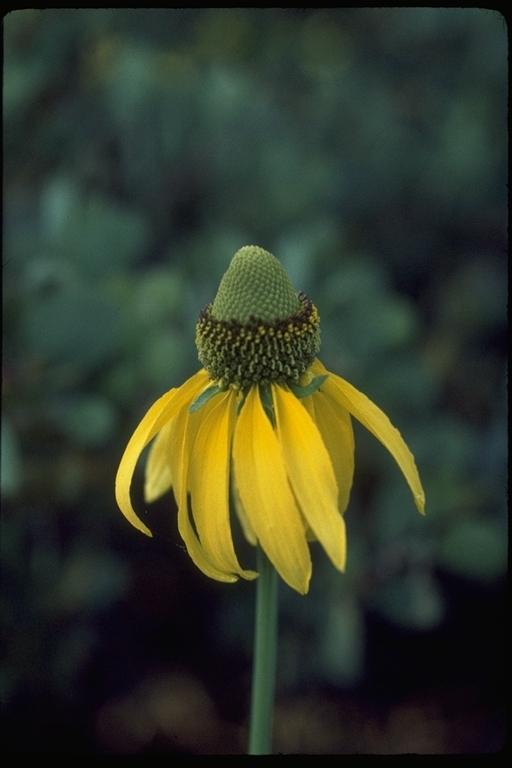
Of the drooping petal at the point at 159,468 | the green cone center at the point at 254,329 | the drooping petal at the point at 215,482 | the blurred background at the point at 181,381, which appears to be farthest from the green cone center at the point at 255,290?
the blurred background at the point at 181,381

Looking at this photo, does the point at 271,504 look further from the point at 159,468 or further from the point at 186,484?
the point at 159,468

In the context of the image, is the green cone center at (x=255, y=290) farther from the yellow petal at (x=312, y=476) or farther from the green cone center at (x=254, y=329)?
the yellow petal at (x=312, y=476)

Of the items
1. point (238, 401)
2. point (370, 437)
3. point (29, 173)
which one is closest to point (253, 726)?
point (238, 401)

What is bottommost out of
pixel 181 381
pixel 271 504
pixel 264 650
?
pixel 264 650

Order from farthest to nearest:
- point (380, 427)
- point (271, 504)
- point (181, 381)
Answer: point (181, 381), point (380, 427), point (271, 504)

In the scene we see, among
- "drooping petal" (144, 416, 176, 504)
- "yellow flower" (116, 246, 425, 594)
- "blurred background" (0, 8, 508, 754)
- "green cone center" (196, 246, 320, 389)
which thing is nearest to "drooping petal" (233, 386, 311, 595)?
"yellow flower" (116, 246, 425, 594)

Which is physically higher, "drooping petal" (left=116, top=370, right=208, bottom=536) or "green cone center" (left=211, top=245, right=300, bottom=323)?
"green cone center" (left=211, top=245, right=300, bottom=323)

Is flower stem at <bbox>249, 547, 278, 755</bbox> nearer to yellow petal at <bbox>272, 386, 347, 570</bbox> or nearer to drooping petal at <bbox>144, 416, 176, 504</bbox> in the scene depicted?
yellow petal at <bbox>272, 386, 347, 570</bbox>

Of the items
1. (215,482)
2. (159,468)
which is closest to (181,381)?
(159,468)
